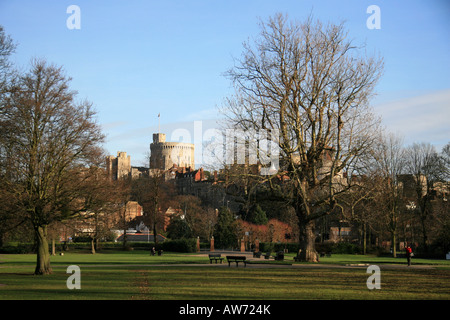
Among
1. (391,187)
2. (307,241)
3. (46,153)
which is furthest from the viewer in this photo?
(391,187)

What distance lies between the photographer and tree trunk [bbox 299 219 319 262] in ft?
122

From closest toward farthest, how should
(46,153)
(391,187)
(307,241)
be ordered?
(46,153)
(307,241)
(391,187)

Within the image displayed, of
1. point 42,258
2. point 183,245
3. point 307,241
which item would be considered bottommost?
point 183,245

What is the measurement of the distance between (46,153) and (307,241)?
60.7ft

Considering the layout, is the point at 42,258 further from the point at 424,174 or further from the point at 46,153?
the point at 424,174

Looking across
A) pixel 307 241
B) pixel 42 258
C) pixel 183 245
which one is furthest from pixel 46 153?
pixel 183 245

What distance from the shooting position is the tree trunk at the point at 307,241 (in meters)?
37.2

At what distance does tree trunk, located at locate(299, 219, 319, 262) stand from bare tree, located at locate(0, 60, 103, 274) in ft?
48.6

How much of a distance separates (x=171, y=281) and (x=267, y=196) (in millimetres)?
15527

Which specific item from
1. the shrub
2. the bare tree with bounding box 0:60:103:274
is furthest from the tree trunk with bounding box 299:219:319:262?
the shrub

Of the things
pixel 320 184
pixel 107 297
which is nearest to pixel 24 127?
pixel 107 297

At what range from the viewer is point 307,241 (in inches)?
1476

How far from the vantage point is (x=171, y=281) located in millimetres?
23062

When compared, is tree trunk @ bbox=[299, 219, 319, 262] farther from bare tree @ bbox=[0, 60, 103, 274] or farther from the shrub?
the shrub
